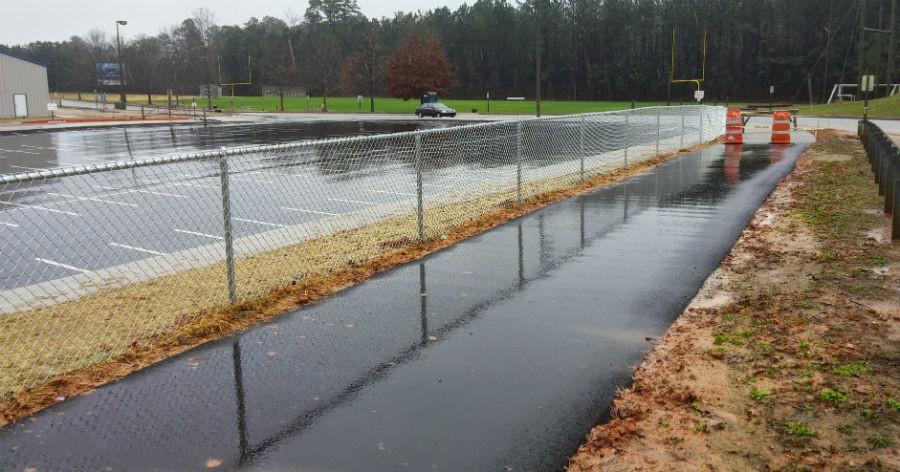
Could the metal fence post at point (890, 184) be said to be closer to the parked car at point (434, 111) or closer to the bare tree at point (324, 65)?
the parked car at point (434, 111)

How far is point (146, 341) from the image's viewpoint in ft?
19.3

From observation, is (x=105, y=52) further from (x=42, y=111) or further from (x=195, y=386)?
(x=195, y=386)

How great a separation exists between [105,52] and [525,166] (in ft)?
368

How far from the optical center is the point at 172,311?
6875 mm

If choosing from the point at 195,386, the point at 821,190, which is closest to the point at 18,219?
the point at 195,386

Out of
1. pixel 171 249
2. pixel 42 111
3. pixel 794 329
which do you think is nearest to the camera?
pixel 794 329

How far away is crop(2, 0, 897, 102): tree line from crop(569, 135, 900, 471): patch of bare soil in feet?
218

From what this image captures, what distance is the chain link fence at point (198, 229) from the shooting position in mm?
6414

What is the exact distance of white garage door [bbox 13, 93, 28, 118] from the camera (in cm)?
5722

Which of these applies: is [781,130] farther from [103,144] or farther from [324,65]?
[324,65]

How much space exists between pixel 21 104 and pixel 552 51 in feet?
250

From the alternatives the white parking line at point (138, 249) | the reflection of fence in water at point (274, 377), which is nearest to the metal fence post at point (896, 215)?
the reflection of fence in water at point (274, 377)

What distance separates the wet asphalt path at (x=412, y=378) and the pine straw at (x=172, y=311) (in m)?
0.24

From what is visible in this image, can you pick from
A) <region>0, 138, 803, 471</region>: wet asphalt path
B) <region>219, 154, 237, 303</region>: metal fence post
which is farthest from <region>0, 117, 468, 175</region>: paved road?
<region>0, 138, 803, 471</region>: wet asphalt path
